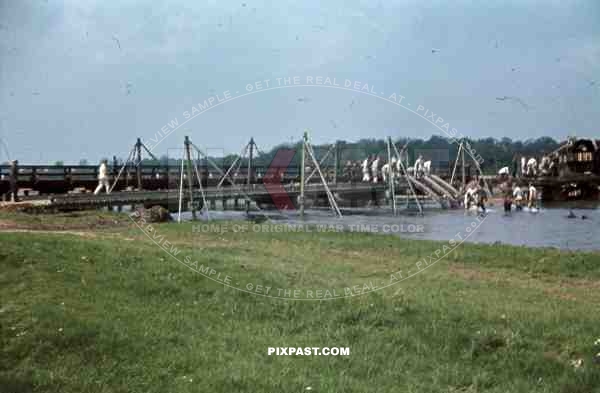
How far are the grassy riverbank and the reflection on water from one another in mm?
8411

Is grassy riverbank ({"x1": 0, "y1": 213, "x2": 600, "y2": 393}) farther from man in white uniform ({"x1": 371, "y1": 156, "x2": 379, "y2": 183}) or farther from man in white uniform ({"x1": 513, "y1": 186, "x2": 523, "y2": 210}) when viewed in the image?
man in white uniform ({"x1": 371, "y1": 156, "x2": 379, "y2": 183})

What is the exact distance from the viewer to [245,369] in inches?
235

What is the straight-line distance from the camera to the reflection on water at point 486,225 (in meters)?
20.1

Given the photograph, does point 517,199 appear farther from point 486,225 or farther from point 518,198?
point 486,225

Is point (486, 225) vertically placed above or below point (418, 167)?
below

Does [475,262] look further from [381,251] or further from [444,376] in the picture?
[444,376]

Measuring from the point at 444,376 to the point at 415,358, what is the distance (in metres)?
0.45

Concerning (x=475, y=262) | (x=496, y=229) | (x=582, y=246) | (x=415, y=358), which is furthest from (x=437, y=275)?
(x=496, y=229)

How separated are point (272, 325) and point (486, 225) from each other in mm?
19363

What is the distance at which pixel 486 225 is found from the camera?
25.2 metres

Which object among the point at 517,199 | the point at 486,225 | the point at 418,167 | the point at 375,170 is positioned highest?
the point at 418,167

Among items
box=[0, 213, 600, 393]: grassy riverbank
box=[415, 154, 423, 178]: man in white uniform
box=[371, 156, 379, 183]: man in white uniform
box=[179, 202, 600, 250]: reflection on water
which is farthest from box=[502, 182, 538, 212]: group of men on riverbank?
box=[0, 213, 600, 393]: grassy riverbank

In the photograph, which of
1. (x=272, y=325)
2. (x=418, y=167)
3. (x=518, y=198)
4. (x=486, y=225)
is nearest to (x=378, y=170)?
(x=418, y=167)

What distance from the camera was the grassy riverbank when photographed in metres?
5.91
